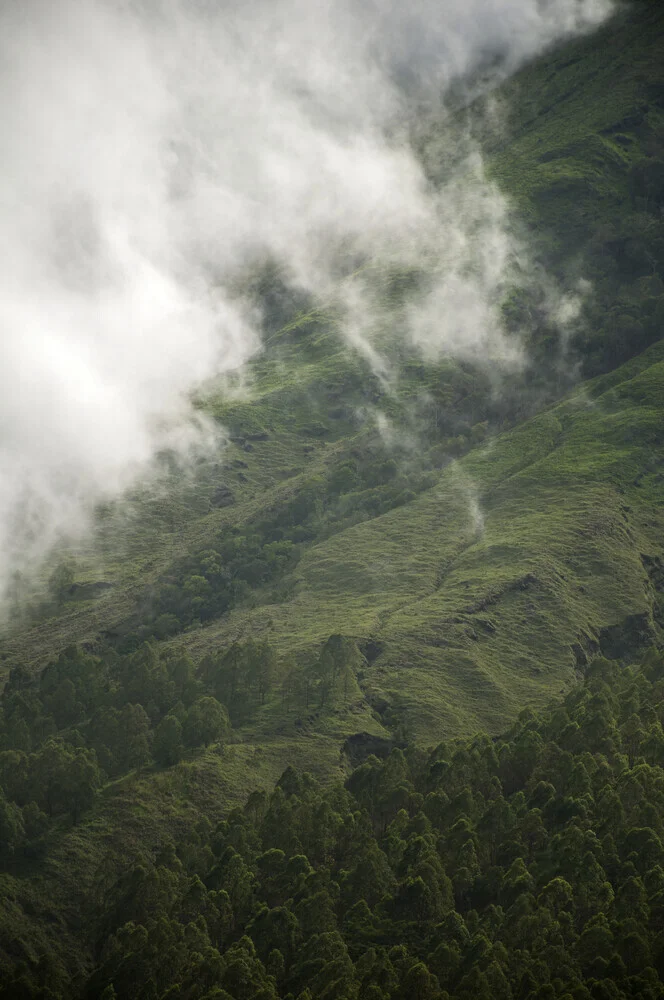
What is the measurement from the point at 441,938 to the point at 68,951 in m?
57.7

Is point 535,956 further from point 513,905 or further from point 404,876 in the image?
point 404,876

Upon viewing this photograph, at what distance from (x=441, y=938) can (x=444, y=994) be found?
22.0 meters

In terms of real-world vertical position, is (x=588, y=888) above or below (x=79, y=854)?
below

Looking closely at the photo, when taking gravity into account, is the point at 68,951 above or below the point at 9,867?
below

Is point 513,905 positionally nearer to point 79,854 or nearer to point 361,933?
point 361,933

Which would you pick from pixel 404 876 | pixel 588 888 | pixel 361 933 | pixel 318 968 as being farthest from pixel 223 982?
pixel 588 888

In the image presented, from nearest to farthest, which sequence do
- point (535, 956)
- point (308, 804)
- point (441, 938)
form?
1. point (535, 956)
2. point (441, 938)
3. point (308, 804)

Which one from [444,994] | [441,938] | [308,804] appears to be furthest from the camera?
[308,804]

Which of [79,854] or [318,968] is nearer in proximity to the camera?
[318,968]

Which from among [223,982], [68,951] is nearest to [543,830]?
[223,982]

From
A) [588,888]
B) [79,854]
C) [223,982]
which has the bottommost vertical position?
[588,888]

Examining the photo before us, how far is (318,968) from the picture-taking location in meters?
147

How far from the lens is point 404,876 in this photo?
6644 inches

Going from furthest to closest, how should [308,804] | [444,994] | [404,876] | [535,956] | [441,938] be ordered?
[308,804] < [404,876] < [441,938] < [535,956] < [444,994]
